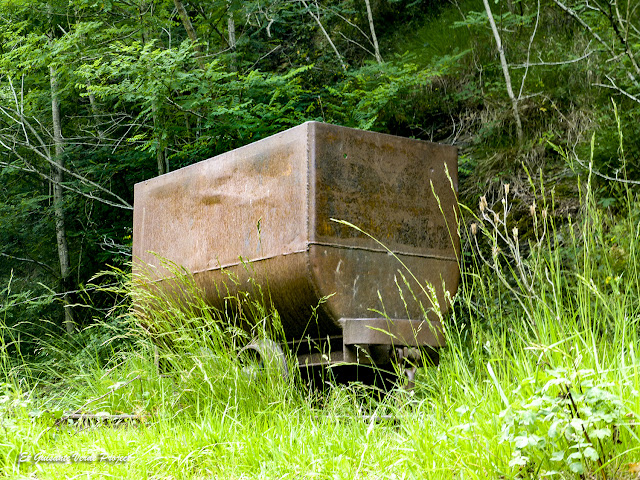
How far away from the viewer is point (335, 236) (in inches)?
147

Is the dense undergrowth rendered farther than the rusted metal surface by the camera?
No

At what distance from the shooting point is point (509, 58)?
24.4 ft

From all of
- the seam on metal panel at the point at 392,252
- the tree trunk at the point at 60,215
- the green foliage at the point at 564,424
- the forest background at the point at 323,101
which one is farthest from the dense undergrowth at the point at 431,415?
the tree trunk at the point at 60,215

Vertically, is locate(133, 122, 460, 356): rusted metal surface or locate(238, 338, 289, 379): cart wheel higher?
locate(133, 122, 460, 356): rusted metal surface

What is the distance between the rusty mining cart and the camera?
370 cm

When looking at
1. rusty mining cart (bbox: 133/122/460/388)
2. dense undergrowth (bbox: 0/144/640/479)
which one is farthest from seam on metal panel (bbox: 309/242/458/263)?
dense undergrowth (bbox: 0/144/640/479)

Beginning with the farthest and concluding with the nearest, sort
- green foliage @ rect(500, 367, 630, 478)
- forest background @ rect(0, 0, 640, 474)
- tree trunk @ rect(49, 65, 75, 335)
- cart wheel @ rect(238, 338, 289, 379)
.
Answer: tree trunk @ rect(49, 65, 75, 335) < forest background @ rect(0, 0, 640, 474) < cart wheel @ rect(238, 338, 289, 379) < green foliage @ rect(500, 367, 630, 478)

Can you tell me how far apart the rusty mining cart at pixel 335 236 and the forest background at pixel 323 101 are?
0.92 m

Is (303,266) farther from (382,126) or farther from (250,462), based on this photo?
(382,126)

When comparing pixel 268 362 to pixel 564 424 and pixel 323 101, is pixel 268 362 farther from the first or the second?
pixel 323 101

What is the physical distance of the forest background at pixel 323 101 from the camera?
19.5ft

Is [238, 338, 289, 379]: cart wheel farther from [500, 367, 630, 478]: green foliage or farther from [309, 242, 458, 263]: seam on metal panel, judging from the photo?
[500, 367, 630, 478]: green foliage

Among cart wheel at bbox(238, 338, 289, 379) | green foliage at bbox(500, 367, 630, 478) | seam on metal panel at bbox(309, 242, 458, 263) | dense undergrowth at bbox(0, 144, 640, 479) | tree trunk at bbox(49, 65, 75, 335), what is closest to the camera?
green foliage at bbox(500, 367, 630, 478)

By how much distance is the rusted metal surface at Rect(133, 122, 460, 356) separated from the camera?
3.71 meters
